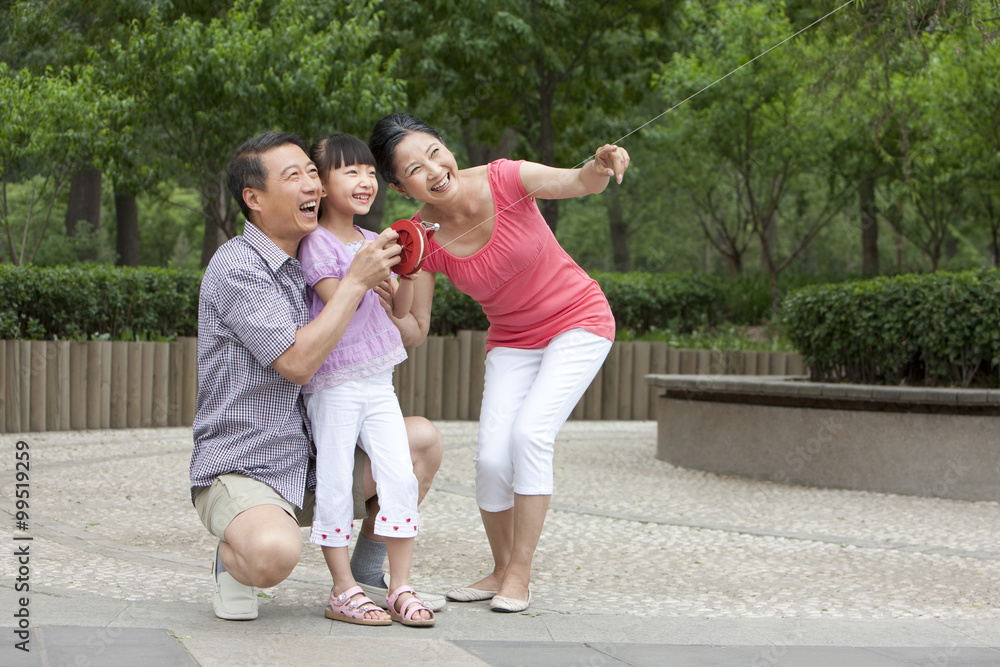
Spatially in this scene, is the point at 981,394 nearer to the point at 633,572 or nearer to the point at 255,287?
the point at 633,572

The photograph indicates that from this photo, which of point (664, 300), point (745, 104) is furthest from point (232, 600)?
point (745, 104)

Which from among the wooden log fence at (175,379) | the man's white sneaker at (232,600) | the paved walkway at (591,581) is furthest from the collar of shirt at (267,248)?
the wooden log fence at (175,379)

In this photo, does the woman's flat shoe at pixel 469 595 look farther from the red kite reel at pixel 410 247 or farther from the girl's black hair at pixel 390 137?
the girl's black hair at pixel 390 137

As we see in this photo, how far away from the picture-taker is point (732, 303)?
15.5m

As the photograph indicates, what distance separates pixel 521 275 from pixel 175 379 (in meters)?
7.05

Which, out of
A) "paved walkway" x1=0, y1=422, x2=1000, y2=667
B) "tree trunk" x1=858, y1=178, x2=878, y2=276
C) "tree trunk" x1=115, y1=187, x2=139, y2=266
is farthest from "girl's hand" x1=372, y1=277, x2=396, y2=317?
"tree trunk" x1=115, y1=187, x2=139, y2=266

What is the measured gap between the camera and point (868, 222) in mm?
21953

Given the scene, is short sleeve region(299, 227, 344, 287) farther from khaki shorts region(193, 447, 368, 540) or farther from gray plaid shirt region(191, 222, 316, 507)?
khaki shorts region(193, 447, 368, 540)

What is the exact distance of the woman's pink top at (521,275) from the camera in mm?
3791

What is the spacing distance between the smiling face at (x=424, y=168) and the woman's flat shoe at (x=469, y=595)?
1.41 m

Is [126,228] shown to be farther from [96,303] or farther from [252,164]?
[252,164]

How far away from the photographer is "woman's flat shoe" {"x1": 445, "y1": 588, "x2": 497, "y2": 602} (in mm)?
3705

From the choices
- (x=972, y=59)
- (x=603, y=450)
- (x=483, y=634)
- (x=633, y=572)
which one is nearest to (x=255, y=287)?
(x=483, y=634)

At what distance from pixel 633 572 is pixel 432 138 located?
2063 millimetres
